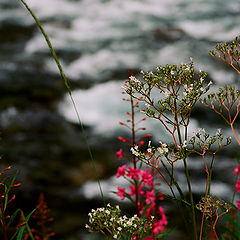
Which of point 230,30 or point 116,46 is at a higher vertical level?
point 230,30

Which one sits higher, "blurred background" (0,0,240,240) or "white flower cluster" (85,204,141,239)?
"blurred background" (0,0,240,240)

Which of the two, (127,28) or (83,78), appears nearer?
(83,78)

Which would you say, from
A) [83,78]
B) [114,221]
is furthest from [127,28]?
[114,221]

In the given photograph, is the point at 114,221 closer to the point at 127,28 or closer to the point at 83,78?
the point at 83,78

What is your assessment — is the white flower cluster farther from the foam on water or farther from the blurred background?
the foam on water

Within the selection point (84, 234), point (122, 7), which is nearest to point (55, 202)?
point (84, 234)

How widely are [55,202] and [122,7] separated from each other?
860 cm

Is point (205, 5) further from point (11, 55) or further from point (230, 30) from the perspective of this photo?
point (11, 55)

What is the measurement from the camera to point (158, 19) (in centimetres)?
1109

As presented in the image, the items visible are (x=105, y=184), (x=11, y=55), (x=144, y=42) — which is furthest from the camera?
(x=144, y=42)

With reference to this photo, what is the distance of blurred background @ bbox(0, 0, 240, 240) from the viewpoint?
218 inches

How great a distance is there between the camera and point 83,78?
893cm

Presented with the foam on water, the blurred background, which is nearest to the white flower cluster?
the blurred background

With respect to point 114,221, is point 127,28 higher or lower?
higher
